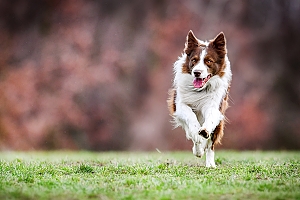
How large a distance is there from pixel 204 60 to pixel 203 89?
1.68 feet

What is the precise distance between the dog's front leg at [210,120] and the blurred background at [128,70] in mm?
15939

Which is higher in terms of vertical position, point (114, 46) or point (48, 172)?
point (114, 46)

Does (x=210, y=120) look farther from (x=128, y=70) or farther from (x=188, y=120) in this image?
(x=128, y=70)

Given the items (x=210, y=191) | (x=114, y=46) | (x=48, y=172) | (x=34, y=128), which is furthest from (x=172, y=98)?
(x=114, y=46)

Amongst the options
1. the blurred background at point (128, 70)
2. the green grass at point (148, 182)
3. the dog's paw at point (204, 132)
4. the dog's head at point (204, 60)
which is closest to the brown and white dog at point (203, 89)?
the dog's head at point (204, 60)

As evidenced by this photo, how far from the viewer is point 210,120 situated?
27.0 feet

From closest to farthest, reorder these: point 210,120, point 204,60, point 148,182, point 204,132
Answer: point 148,182, point 204,132, point 210,120, point 204,60

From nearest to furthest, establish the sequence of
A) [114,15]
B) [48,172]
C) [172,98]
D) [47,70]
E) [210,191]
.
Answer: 1. [210,191]
2. [48,172]
3. [172,98]
4. [47,70]
5. [114,15]

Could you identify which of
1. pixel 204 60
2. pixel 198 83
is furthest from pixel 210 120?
pixel 204 60

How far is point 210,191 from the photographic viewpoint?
5.84 metres

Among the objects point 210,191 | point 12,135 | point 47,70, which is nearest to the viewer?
point 210,191

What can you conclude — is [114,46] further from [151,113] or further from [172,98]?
[172,98]

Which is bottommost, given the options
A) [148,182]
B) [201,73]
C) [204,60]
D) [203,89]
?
[148,182]

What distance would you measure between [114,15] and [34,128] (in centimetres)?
801
